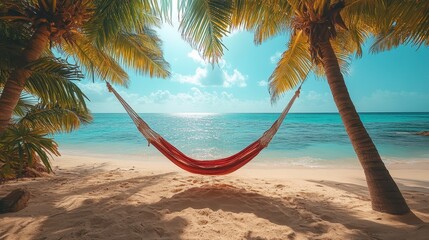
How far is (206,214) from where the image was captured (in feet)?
5.80

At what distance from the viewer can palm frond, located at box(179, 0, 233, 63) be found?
1.98 meters

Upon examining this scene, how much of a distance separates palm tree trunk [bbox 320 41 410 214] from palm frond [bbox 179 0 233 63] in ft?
3.24

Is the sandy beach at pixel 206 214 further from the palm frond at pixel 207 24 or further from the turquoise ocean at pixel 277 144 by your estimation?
the turquoise ocean at pixel 277 144

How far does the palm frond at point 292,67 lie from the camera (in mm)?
2854

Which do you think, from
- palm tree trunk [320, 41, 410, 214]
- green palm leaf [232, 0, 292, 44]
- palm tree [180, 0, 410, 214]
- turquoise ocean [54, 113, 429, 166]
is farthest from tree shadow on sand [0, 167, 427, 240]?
turquoise ocean [54, 113, 429, 166]

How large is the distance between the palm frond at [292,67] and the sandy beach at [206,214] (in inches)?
54.4

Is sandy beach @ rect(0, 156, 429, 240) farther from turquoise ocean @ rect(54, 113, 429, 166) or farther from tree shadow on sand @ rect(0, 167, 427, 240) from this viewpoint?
turquoise ocean @ rect(54, 113, 429, 166)

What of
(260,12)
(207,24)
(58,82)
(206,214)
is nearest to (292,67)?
(260,12)

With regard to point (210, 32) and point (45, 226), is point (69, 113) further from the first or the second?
point (210, 32)

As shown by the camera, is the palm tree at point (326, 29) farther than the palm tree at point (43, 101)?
Yes

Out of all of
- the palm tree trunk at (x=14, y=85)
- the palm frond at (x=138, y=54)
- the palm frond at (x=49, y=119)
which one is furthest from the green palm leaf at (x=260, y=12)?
the palm frond at (x=49, y=119)

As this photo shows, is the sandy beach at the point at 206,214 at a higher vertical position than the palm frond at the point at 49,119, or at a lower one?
lower

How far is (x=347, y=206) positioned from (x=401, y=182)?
2.01m

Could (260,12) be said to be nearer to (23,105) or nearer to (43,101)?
(43,101)
